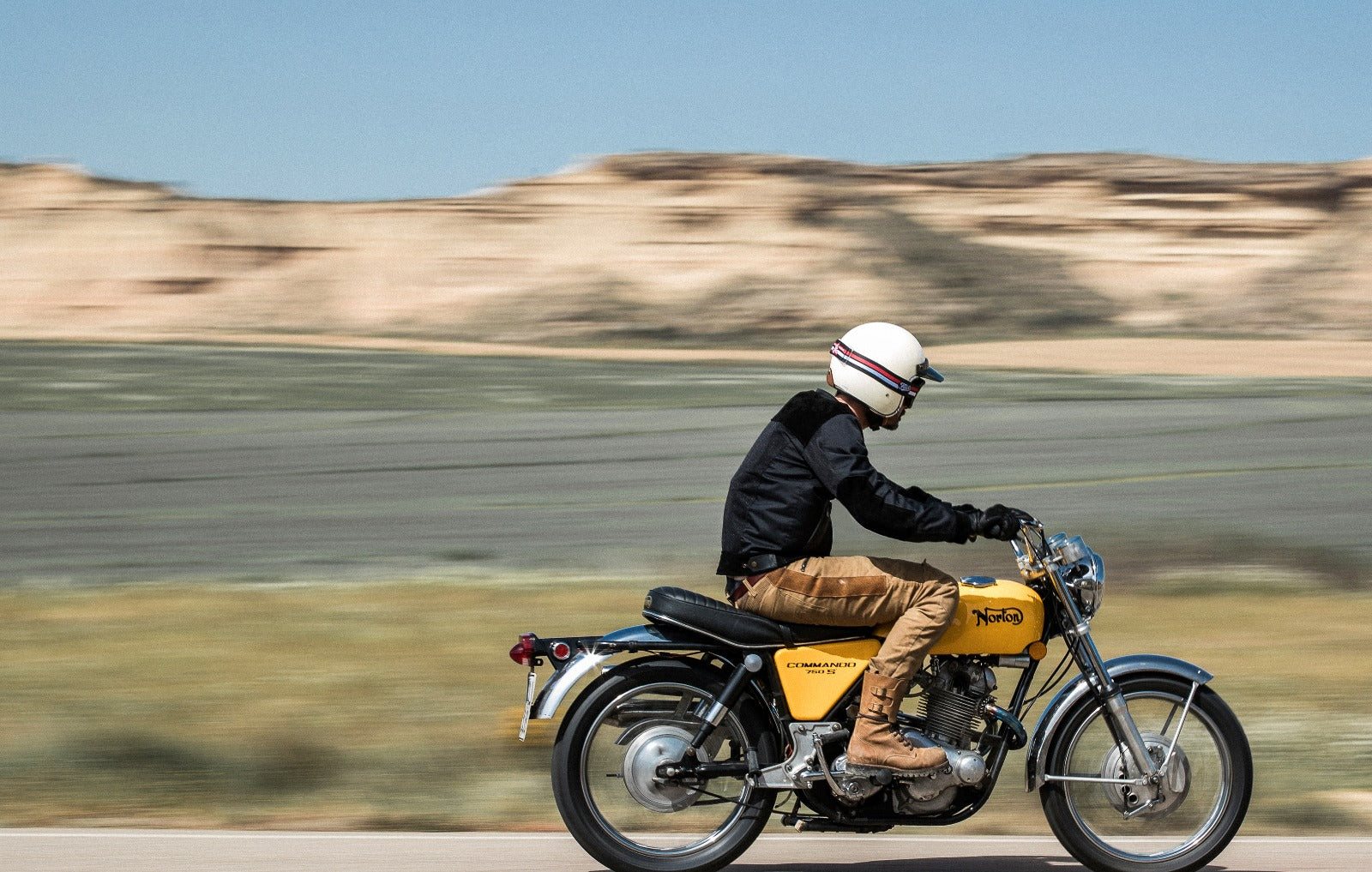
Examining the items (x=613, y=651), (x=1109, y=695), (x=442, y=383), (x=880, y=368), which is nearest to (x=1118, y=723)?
(x=1109, y=695)

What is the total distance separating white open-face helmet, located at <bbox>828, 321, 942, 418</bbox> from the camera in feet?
14.2

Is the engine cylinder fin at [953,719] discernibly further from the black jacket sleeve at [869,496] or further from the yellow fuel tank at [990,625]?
the black jacket sleeve at [869,496]

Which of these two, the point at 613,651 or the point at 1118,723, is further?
the point at 1118,723

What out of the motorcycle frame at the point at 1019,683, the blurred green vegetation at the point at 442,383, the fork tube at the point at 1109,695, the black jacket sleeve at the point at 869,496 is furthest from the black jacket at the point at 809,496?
the blurred green vegetation at the point at 442,383

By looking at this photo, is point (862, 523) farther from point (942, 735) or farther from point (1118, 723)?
point (1118, 723)

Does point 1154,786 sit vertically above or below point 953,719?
below

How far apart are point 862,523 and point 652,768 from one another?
2.94 feet

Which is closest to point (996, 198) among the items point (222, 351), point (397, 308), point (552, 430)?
point (397, 308)

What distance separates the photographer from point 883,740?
4215mm

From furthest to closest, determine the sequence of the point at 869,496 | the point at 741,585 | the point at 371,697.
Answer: the point at 371,697 → the point at 741,585 → the point at 869,496

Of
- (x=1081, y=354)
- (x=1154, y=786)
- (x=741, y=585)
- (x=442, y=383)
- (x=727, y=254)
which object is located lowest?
(x=1154, y=786)

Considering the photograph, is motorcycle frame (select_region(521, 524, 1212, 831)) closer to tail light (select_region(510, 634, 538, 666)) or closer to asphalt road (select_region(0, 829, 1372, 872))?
tail light (select_region(510, 634, 538, 666))

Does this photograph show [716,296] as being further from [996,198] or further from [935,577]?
[935,577]

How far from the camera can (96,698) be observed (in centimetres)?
673
